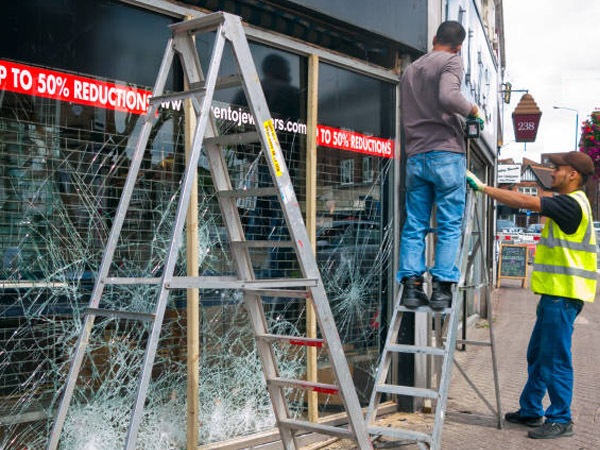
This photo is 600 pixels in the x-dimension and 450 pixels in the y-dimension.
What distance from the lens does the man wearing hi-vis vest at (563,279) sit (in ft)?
17.7

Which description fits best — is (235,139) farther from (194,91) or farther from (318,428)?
(318,428)

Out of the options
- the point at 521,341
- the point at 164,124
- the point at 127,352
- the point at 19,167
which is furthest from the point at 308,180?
the point at 521,341

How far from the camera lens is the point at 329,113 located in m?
5.50

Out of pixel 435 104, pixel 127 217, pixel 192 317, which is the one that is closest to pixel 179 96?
pixel 127 217

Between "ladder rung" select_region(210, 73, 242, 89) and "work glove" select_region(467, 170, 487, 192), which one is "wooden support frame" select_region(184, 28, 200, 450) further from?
"work glove" select_region(467, 170, 487, 192)

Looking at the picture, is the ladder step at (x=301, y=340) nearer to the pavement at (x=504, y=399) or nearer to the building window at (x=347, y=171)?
the pavement at (x=504, y=399)

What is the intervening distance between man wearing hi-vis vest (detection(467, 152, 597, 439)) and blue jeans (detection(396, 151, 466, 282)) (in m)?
1.21

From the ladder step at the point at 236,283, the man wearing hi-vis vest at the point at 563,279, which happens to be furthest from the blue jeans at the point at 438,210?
the ladder step at the point at 236,283

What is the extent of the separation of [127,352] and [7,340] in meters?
0.73

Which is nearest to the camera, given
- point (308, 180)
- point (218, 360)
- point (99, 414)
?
point (99, 414)

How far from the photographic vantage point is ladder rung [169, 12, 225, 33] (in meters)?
2.87

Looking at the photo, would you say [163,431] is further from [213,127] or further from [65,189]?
[213,127]

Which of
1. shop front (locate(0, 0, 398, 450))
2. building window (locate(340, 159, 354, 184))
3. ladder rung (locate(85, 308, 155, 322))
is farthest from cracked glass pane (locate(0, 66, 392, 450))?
ladder rung (locate(85, 308, 155, 322))

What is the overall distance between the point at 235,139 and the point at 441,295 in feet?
5.86
